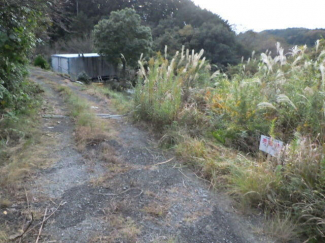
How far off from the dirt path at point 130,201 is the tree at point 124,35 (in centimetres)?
1515

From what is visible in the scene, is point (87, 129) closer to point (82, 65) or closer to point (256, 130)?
point (256, 130)

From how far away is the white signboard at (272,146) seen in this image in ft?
9.24

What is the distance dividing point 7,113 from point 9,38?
1.02m

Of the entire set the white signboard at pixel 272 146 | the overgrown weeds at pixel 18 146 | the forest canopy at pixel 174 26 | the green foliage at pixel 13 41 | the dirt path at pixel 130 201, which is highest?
the forest canopy at pixel 174 26

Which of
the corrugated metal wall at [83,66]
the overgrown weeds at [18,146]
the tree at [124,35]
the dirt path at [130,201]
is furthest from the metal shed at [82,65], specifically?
the dirt path at [130,201]

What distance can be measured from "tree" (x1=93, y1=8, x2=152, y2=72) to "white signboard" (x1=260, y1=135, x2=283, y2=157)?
51.9 ft

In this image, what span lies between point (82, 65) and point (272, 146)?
63.6 ft

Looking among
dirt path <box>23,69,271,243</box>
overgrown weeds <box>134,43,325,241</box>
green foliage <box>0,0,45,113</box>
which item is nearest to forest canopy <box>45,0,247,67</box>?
green foliage <box>0,0,45,113</box>

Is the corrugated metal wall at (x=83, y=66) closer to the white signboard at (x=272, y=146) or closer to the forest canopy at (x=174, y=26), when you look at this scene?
the forest canopy at (x=174, y=26)

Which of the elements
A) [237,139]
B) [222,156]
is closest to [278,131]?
[237,139]

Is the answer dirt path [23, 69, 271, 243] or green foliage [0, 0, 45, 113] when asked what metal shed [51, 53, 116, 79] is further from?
dirt path [23, 69, 271, 243]

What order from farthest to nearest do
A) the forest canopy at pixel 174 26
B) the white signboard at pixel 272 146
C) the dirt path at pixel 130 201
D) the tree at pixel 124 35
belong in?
1. the forest canopy at pixel 174 26
2. the tree at pixel 124 35
3. the white signboard at pixel 272 146
4. the dirt path at pixel 130 201

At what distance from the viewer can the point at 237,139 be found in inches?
150

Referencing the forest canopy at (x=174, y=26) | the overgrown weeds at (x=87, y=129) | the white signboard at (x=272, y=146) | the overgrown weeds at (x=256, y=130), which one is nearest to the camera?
the overgrown weeds at (x=256, y=130)
